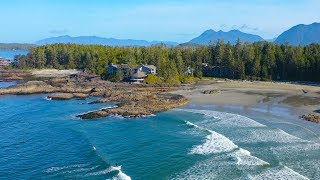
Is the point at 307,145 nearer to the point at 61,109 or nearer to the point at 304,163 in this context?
the point at 304,163

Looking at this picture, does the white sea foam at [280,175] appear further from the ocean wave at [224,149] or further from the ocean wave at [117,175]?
the ocean wave at [117,175]

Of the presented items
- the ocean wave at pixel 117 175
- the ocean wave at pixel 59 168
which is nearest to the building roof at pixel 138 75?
the ocean wave at pixel 59 168

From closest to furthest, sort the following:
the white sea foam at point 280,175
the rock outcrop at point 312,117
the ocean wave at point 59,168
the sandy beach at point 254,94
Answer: the white sea foam at point 280,175 → the ocean wave at point 59,168 → the rock outcrop at point 312,117 → the sandy beach at point 254,94

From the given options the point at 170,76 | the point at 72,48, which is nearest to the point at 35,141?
the point at 170,76

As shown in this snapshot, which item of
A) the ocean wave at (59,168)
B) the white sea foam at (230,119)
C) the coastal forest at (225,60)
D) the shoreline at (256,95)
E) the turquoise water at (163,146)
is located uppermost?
the coastal forest at (225,60)

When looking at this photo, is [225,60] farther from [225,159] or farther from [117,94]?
[225,159]

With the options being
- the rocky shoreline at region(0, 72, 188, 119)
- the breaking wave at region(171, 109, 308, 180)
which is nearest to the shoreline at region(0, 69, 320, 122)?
the rocky shoreline at region(0, 72, 188, 119)
